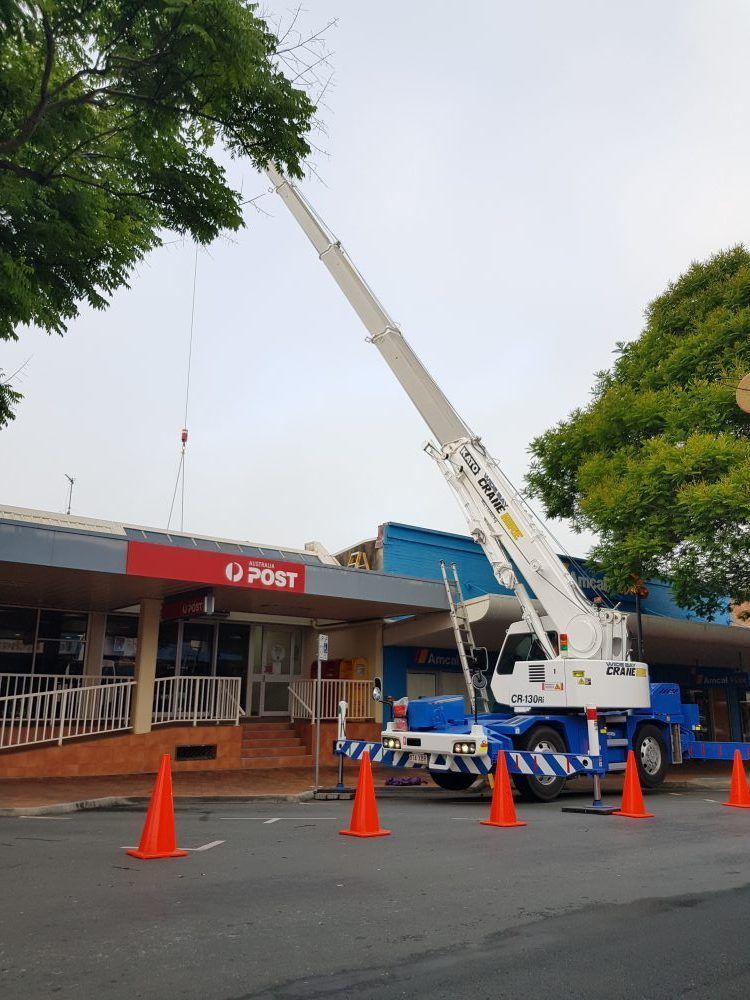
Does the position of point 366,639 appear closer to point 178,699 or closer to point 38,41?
point 178,699

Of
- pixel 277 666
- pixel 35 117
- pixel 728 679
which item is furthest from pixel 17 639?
pixel 728 679

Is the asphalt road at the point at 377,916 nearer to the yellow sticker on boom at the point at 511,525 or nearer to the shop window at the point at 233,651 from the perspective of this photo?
the yellow sticker on boom at the point at 511,525

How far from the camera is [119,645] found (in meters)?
19.4

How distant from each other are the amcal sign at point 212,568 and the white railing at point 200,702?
2604 mm

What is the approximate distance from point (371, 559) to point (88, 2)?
16.1 m

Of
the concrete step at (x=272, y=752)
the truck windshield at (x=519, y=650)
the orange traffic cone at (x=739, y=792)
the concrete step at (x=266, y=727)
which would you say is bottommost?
the orange traffic cone at (x=739, y=792)

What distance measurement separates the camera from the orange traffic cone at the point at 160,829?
745cm

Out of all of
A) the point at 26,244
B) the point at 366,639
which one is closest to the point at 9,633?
the point at 366,639

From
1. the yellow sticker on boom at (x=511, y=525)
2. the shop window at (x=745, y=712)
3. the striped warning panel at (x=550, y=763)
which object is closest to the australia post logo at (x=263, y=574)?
the yellow sticker on boom at (x=511, y=525)

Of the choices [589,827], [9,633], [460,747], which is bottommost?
[589,827]

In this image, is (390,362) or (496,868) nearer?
(496,868)

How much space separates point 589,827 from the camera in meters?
9.94

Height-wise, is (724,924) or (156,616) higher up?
(156,616)

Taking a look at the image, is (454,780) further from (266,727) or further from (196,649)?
(196,649)
